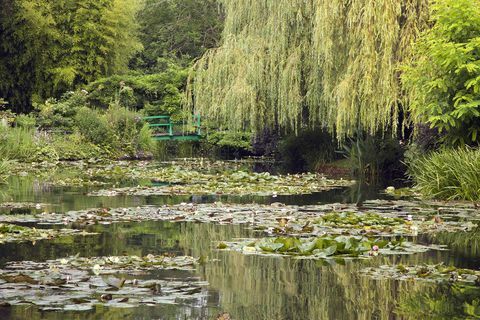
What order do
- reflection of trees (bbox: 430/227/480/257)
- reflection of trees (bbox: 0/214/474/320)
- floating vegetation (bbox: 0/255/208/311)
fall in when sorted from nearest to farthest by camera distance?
reflection of trees (bbox: 0/214/474/320), floating vegetation (bbox: 0/255/208/311), reflection of trees (bbox: 430/227/480/257)

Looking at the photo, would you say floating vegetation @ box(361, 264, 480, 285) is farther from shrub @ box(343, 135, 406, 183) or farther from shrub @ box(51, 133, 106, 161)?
shrub @ box(51, 133, 106, 161)

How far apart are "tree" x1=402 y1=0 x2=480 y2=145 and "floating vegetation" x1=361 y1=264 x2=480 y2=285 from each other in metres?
7.71

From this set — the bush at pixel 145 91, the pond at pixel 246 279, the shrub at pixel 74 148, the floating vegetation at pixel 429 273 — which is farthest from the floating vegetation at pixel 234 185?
the bush at pixel 145 91

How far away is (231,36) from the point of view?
25234mm

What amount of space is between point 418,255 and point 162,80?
3327cm

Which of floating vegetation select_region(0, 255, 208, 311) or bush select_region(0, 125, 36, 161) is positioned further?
bush select_region(0, 125, 36, 161)

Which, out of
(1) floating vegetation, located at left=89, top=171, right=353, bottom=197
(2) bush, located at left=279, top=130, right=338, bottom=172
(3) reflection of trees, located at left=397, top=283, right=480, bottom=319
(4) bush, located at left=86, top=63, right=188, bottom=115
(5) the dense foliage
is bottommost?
(3) reflection of trees, located at left=397, top=283, right=480, bottom=319

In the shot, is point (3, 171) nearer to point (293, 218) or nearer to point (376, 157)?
point (376, 157)

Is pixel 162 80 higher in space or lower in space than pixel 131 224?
higher

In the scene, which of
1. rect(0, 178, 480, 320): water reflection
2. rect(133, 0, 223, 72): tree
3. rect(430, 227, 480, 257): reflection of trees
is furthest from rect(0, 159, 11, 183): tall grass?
rect(133, 0, 223, 72): tree

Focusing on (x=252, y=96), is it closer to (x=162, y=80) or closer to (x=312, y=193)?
(x=312, y=193)

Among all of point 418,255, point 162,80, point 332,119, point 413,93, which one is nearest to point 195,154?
point 162,80

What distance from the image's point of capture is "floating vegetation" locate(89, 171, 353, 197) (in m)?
17.1

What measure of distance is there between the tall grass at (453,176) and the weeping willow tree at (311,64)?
121 inches
